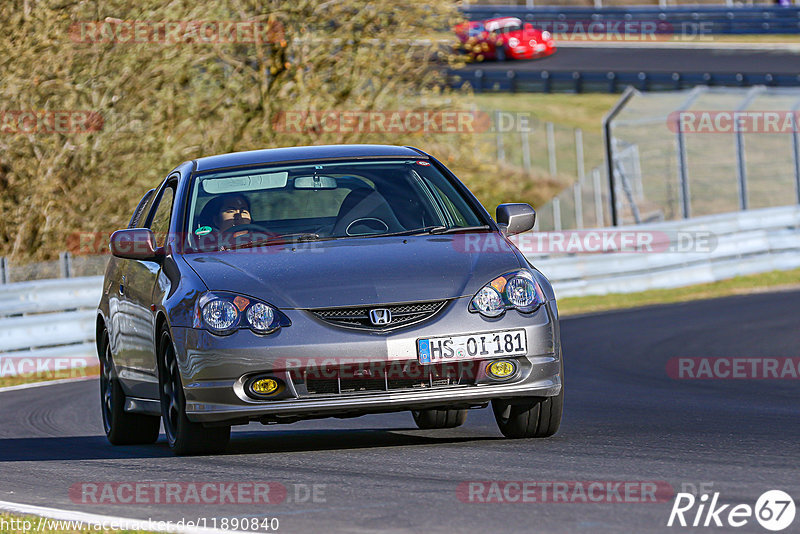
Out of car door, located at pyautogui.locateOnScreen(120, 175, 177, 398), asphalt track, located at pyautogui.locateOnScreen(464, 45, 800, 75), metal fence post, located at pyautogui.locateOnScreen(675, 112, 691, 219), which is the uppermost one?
car door, located at pyautogui.locateOnScreen(120, 175, 177, 398)

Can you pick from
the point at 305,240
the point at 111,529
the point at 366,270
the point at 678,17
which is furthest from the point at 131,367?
the point at 678,17

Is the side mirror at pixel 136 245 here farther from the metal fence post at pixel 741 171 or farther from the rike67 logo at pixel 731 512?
the metal fence post at pixel 741 171

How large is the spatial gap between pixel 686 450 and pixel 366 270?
5.81ft

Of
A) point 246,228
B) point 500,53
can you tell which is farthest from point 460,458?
point 500,53

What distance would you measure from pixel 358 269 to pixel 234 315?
2.13 ft

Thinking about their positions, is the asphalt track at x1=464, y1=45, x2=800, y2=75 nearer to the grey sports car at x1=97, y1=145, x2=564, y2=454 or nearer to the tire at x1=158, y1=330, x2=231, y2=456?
the grey sports car at x1=97, y1=145, x2=564, y2=454

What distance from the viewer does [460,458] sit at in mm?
7254

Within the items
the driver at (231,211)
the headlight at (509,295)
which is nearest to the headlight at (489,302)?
the headlight at (509,295)

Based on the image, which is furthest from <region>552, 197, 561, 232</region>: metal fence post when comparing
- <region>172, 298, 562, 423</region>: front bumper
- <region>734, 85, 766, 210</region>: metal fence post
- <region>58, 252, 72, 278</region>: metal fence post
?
<region>172, 298, 562, 423</region>: front bumper

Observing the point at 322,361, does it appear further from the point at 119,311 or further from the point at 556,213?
the point at 556,213

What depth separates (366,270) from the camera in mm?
7500

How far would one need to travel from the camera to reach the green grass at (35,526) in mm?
5773

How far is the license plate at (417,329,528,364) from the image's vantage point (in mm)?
7301

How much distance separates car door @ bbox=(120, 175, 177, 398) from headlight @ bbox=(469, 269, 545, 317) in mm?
1902
